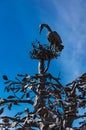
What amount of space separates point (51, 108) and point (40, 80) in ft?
3.60

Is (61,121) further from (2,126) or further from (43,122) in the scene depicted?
(2,126)

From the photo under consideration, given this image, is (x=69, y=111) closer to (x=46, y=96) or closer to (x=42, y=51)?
(x=46, y=96)

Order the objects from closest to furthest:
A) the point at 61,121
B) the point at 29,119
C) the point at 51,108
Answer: the point at 61,121, the point at 51,108, the point at 29,119

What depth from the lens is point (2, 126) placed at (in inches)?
306

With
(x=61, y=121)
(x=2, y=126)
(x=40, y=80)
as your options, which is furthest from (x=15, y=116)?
(x=61, y=121)

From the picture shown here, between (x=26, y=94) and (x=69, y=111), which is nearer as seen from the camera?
(x=69, y=111)

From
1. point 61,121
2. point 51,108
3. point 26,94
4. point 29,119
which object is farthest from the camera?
point 26,94

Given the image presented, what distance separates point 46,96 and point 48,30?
1838 mm

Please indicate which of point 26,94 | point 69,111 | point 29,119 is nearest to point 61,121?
point 69,111

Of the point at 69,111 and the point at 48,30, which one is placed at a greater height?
the point at 48,30

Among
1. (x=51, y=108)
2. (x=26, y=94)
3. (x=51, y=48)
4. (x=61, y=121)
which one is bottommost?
(x=61, y=121)

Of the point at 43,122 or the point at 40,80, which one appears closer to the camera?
the point at 43,122

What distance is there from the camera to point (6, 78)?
752cm

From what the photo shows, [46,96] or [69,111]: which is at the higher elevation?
[46,96]
